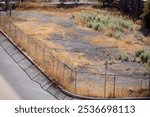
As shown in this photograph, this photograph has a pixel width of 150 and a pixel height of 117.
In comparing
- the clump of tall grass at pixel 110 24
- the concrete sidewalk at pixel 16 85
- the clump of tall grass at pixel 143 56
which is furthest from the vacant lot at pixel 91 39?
the concrete sidewalk at pixel 16 85

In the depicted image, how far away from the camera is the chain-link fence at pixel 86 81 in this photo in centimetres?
2698

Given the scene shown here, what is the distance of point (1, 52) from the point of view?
3650 centimetres

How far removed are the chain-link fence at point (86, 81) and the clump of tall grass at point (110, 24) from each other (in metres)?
9.73

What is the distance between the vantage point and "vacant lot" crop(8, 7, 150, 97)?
104 feet

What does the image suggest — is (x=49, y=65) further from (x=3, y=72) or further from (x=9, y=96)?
(x=9, y=96)

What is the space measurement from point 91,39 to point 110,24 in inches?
207

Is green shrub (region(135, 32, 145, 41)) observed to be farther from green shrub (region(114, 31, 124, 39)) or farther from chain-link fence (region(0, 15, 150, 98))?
chain-link fence (region(0, 15, 150, 98))

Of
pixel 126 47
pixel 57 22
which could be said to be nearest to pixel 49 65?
pixel 126 47

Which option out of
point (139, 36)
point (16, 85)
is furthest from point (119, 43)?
point (16, 85)

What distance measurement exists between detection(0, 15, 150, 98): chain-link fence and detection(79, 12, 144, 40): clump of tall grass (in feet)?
31.9

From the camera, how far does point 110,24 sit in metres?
45.5

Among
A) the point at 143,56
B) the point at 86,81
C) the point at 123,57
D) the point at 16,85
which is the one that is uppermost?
the point at 143,56

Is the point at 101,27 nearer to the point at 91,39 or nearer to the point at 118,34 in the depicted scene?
the point at 118,34

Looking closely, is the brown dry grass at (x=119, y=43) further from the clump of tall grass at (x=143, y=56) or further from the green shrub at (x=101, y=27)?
the green shrub at (x=101, y=27)
